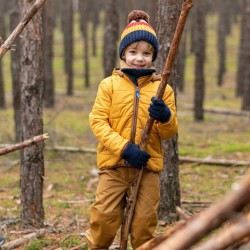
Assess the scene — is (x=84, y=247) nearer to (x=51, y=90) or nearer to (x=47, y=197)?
(x=47, y=197)

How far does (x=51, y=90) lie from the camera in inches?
760

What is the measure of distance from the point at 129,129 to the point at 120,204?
641 millimetres

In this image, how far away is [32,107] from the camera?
5.68m

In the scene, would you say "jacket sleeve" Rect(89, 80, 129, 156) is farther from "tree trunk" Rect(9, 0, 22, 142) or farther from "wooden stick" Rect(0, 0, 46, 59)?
"tree trunk" Rect(9, 0, 22, 142)

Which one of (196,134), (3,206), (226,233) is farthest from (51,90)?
(226,233)

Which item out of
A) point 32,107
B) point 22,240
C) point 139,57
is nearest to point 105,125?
point 139,57

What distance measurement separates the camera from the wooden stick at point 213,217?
1.88 metres

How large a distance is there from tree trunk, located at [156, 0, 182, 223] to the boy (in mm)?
1758

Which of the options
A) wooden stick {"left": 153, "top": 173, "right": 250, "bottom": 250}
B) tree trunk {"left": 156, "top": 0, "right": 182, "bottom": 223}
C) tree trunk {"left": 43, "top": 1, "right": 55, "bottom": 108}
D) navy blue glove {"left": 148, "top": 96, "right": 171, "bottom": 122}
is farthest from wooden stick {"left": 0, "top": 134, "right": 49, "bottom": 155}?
tree trunk {"left": 43, "top": 1, "right": 55, "bottom": 108}

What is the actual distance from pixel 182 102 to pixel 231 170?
12790 mm

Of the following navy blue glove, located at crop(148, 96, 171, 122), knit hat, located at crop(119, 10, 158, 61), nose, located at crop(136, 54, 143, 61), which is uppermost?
knit hat, located at crop(119, 10, 158, 61)

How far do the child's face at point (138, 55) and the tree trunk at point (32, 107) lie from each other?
1827 mm

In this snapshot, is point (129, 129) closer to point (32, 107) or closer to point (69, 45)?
point (32, 107)

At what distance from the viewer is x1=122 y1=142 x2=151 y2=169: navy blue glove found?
3811mm
